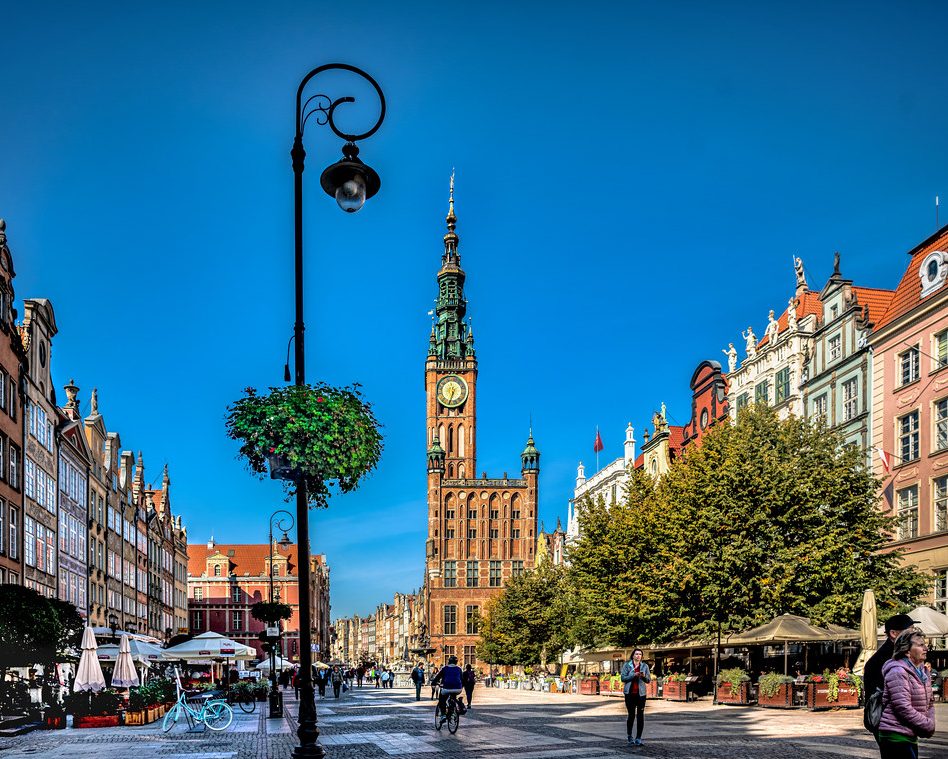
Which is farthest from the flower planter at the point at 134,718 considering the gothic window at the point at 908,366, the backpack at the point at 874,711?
the gothic window at the point at 908,366

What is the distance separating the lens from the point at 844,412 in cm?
4397

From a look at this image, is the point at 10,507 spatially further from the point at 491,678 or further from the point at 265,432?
the point at 491,678

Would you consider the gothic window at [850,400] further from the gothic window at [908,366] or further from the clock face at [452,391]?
the clock face at [452,391]

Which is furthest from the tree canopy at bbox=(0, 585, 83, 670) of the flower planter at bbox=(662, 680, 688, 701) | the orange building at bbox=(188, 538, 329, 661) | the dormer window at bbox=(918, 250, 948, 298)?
the orange building at bbox=(188, 538, 329, 661)

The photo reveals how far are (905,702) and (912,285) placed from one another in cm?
3513

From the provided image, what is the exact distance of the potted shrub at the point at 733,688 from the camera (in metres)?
34.0

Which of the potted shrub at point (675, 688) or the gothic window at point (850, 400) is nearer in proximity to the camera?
the potted shrub at point (675, 688)

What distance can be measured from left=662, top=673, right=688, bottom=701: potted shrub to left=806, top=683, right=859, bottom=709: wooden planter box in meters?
9.55

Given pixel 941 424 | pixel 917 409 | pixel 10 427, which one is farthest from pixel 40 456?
pixel 941 424

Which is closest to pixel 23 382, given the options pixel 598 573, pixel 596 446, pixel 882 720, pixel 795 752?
pixel 598 573

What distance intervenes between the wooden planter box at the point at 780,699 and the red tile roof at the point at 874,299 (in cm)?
1773

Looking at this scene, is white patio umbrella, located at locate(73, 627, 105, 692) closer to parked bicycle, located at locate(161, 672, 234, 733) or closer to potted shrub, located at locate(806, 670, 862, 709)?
parked bicycle, located at locate(161, 672, 234, 733)

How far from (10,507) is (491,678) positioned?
48.8 m

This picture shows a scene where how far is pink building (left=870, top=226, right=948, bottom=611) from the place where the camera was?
122ft
